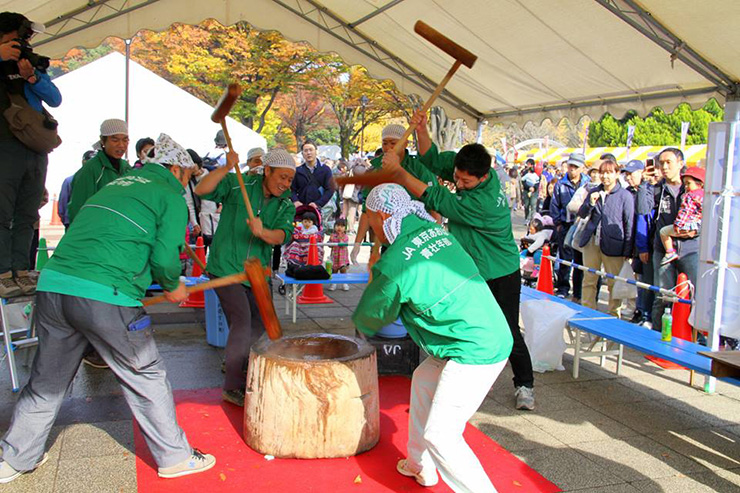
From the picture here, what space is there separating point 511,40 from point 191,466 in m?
5.40

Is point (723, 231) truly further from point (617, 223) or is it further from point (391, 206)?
point (391, 206)

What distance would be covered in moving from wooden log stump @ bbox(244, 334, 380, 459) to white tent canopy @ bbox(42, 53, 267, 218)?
41.1 ft

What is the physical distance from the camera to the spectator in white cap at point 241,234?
4.46 metres

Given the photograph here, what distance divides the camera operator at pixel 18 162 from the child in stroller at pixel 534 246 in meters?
6.44

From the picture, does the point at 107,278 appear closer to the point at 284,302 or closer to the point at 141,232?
the point at 141,232

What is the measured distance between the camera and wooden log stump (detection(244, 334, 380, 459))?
354 centimetres

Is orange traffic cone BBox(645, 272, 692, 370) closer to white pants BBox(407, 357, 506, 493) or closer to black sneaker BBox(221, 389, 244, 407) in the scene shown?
white pants BBox(407, 357, 506, 493)

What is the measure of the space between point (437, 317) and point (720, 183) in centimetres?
316

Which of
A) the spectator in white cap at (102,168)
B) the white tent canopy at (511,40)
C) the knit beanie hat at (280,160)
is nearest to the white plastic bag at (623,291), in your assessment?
the white tent canopy at (511,40)

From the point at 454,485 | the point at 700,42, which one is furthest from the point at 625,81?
the point at 454,485

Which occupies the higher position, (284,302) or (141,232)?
(141,232)

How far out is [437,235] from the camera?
9.86 feet

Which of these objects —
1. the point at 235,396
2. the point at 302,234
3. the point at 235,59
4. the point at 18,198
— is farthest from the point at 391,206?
the point at 235,59

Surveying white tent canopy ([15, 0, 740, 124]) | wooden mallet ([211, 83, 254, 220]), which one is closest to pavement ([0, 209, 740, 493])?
wooden mallet ([211, 83, 254, 220])
